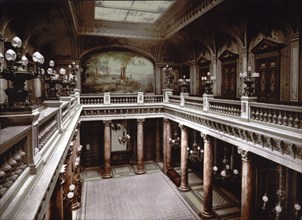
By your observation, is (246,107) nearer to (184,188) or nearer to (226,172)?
(226,172)

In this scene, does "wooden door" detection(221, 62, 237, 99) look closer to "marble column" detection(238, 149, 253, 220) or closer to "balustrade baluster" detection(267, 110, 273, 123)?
"marble column" detection(238, 149, 253, 220)

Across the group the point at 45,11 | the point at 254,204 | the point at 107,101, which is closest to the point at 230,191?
the point at 254,204

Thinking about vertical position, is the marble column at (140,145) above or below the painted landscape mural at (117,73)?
below

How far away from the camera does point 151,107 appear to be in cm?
1491

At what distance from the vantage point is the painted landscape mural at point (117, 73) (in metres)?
16.2

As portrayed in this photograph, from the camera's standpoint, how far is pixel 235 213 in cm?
1073

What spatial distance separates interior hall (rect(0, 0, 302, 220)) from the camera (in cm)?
335

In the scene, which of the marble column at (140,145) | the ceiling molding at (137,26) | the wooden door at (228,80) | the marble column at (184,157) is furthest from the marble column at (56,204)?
the marble column at (140,145)

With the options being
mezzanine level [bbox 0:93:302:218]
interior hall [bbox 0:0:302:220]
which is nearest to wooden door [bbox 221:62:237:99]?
interior hall [bbox 0:0:302:220]

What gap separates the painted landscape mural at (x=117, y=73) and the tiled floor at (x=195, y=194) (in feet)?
17.4

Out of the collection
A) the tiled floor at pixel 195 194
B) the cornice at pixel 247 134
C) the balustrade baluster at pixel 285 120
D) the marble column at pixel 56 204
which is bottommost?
the tiled floor at pixel 195 194

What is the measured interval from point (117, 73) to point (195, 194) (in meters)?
9.23

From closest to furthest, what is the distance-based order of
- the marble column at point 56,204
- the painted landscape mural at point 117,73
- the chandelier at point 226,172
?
the marble column at point 56,204, the chandelier at point 226,172, the painted landscape mural at point 117,73

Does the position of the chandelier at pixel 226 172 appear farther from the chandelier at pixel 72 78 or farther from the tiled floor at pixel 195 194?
the chandelier at pixel 72 78
